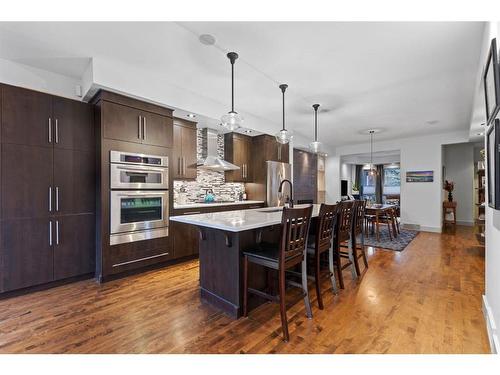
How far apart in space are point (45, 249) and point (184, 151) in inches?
90.0

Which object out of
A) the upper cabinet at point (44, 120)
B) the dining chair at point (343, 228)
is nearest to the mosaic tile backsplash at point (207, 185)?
the upper cabinet at point (44, 120)

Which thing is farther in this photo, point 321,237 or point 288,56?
point 288,56

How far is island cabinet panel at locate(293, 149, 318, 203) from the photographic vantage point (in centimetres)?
687

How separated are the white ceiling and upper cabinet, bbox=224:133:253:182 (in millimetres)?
1050

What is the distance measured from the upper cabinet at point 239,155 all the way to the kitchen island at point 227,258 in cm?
282

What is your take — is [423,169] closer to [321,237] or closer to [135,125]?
[321,237]

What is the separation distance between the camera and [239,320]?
6.91ft

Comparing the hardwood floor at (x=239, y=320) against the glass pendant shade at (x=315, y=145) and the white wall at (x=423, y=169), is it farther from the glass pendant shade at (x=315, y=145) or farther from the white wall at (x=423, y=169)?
the white wall at (x=423, y=169)

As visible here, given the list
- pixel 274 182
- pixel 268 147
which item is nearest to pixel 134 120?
pixel 268 147

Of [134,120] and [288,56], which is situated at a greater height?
[288,56]

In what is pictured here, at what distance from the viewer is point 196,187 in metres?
4.78

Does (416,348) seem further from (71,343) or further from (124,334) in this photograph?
(71,343)

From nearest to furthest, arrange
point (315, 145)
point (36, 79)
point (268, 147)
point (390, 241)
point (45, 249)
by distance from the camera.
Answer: point (45, 249), point (36, 79), point (315, 145), point (390, 241), point (268, 147)

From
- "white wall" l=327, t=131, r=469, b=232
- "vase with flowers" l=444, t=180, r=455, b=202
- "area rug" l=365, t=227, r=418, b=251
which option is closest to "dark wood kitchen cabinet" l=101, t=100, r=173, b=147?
"area rug" l=365, t=227, r=418, b=251
